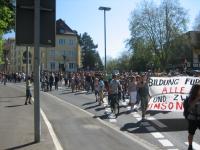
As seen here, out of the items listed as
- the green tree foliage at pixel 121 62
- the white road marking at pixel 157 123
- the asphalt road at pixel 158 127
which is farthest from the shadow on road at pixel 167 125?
the green tree foliage at pixel 121 62

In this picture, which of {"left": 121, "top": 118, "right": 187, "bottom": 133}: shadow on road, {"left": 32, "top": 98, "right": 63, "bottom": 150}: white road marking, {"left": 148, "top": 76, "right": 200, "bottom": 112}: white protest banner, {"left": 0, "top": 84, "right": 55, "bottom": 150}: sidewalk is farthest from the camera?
{"left": 148, "top": 76, "right": 200, "bottom": 112}: white protest banner

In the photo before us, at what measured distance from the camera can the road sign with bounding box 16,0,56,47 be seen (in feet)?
43.2

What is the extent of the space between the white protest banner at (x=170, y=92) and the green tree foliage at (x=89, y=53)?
10877 cm

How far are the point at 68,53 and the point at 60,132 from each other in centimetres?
12137

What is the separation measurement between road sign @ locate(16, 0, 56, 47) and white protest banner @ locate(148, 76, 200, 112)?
7146 millimetres

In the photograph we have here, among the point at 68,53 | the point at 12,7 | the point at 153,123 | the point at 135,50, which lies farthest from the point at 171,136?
the point at 68,53

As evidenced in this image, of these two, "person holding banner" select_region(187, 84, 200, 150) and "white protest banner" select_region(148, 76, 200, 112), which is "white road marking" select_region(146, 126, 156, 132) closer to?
"white protest banner" select_region(148, 76, 200, 112)

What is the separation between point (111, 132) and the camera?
15758 millimetres

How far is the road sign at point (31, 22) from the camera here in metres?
13.2

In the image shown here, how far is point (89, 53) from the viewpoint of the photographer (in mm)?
137875

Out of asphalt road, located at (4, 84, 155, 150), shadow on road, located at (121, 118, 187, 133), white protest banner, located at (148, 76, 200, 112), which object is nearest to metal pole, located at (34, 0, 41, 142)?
asphalt road, located at (4, 84, 155, 150)

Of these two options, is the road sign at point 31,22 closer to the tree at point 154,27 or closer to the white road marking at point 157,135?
the white road marking at point 157,135

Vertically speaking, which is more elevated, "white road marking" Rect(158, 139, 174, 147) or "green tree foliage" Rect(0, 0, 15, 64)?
"green tree foliage" Rect(0, 0, 15, 64)

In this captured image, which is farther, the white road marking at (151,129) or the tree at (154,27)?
the tree at (154,27)
